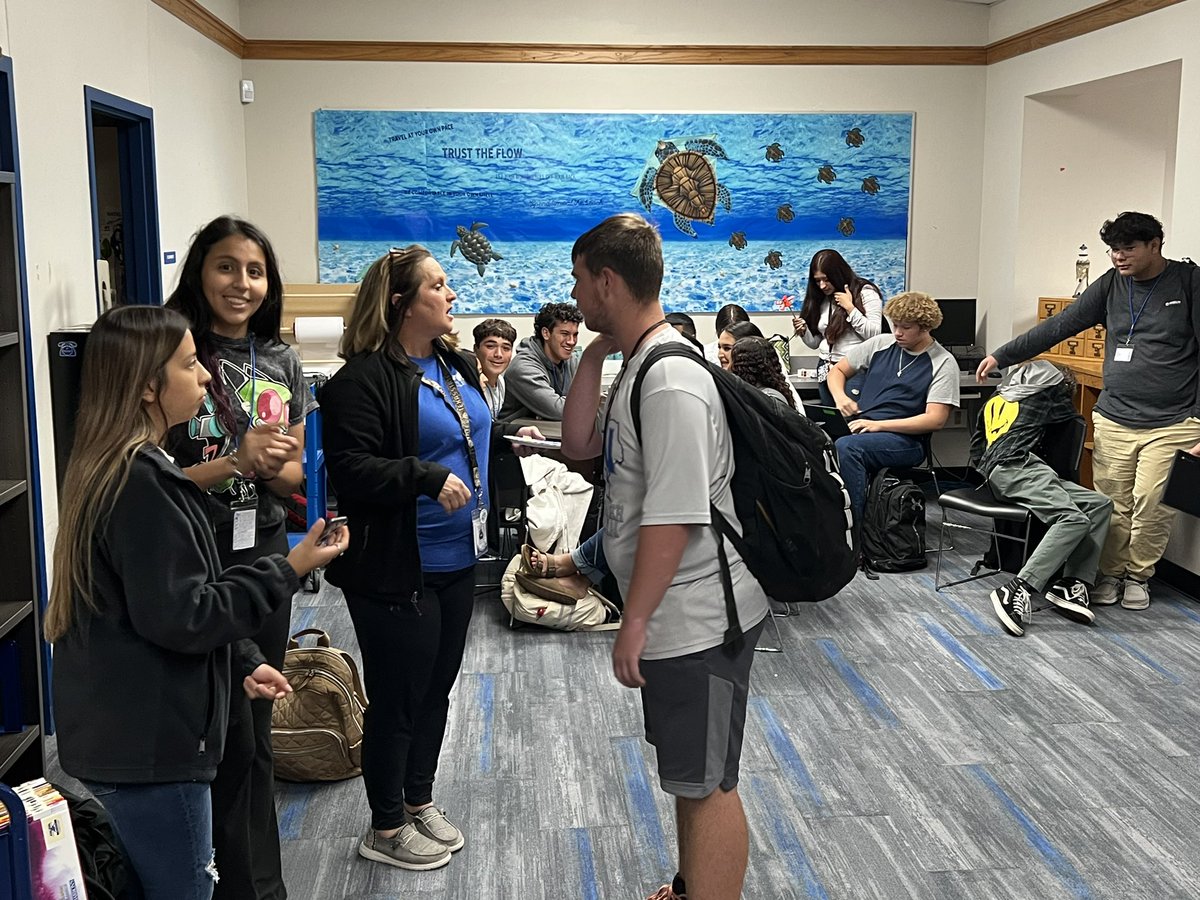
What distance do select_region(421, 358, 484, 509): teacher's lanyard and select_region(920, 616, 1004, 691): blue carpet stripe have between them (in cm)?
233

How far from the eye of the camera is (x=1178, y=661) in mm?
4504

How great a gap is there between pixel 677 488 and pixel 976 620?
3326 millimetres

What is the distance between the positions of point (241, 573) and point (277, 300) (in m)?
0.88

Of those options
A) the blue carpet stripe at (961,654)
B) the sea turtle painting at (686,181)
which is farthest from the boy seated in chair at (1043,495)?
the sea turtle painting at (686,181)

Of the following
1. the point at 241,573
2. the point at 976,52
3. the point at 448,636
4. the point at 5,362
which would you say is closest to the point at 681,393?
the point at 241,573

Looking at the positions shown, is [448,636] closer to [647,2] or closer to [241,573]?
[241,573]

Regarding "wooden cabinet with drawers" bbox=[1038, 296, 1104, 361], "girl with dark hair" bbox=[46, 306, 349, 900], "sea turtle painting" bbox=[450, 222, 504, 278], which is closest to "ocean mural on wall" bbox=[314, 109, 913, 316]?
"sea turtle painting" bbox=[450, 222, 504, 278]

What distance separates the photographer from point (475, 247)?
7.55 metres

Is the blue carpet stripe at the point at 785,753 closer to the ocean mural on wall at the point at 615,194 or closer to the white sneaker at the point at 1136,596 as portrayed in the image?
the white sneaker at the point at 1136,596

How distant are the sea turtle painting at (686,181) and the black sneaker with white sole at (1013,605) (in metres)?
3.49

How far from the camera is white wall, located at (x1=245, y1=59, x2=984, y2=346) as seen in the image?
7340 millimetres

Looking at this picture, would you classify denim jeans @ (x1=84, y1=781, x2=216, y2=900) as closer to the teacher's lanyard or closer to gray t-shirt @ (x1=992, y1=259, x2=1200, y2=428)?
the teacher's lanyard

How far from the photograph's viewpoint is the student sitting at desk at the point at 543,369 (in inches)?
222

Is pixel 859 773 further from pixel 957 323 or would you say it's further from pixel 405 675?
pixel 957 323
